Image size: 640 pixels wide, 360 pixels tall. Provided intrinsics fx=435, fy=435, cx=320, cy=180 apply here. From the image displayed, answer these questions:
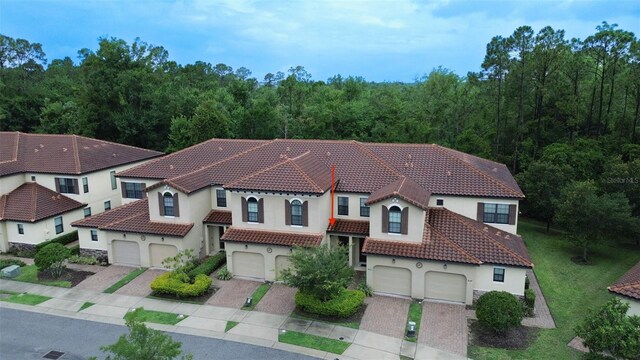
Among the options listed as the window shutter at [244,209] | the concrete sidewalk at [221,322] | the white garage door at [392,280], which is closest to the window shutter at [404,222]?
the white garage door at [392,280]

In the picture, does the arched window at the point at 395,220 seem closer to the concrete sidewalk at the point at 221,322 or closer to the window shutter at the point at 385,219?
the window shutter at the point at 385,219

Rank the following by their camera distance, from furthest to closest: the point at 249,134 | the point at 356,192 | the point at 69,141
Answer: the point at 249,134
the point at 69,141
the point at 356,192

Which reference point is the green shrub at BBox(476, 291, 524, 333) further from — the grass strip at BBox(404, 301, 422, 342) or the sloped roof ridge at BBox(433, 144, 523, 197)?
the sloped roof ridge at BBox(433, 144, 523, 197)

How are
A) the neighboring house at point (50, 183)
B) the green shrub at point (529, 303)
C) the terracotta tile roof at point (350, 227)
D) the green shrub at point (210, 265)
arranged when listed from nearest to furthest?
the green shrub at point (529, 303) < the green shrub at point (210, 265) < the terracotta tile roof at point (350, 227) < the neighboring house at point (50, 183)

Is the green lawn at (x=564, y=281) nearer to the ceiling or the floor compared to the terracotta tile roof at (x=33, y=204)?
nearer to the floor

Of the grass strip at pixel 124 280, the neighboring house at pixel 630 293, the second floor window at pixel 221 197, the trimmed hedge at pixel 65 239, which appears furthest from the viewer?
the trimmed hedge at pixel 65 239

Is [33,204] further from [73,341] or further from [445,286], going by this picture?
[445,286]

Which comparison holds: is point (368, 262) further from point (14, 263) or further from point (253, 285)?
point (14, 263)

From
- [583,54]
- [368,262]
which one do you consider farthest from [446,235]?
[583,54]
